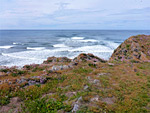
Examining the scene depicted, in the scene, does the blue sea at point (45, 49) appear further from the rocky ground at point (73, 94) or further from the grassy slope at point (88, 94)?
the grassy slope at point (88, 94)

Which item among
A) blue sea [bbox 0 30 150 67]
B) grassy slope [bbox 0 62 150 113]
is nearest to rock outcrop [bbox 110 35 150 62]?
blue sea [bbox 0 30 150 67]

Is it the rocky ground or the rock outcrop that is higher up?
the rock outcrop

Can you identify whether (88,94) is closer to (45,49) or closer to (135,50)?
(135,50)

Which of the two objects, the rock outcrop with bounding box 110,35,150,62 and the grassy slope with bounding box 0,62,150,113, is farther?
the rock outcrop with bounding box 110,35,150,62

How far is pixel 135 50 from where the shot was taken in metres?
22.2

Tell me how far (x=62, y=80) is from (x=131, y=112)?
18.1ft

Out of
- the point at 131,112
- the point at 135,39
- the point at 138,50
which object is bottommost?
the point at 131,112

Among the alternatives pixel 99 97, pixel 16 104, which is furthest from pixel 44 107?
pixel 99 97

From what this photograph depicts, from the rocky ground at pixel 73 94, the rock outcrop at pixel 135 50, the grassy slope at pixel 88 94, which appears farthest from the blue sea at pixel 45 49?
the grassy slope at pixel 88 94

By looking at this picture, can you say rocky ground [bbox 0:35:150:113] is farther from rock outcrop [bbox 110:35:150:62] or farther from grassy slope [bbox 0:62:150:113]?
rock outcrop [bbox 110:35:150:62]

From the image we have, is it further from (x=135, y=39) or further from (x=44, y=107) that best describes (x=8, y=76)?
(x=135, y=39)

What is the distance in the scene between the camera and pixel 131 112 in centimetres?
638

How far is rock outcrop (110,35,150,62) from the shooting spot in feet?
66.4

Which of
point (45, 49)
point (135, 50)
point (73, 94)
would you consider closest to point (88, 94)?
point (73, 94)
